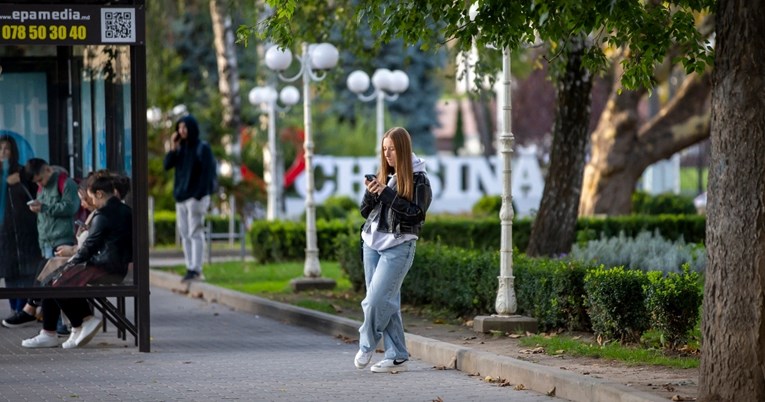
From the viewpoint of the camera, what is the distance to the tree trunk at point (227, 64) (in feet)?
104

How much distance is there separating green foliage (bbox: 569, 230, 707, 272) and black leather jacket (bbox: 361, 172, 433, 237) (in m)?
3.96

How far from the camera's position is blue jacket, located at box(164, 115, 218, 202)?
58.1ft

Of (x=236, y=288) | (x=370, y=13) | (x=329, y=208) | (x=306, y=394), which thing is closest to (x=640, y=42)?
(x=370, y=13)

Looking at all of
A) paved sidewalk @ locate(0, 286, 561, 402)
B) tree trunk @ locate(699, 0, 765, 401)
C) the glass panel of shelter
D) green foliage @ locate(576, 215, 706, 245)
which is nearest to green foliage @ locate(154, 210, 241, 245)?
green foliage @ locate(576, 215, 706, 245)

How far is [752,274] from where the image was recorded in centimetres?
768

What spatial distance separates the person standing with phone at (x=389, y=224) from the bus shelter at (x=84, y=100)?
2.21 meters

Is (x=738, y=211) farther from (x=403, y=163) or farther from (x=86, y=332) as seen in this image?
(x=86, y=332)

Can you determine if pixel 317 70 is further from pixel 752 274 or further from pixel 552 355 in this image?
pixel 752 274

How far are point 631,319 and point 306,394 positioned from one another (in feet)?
9.13

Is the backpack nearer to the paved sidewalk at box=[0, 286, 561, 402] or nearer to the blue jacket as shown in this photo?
the paved sidewalk at box=[0, 286, 561, 402]

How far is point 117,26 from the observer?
11.5m

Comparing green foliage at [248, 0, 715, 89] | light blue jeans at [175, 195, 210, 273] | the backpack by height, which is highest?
green foliage at [248, 0, 715, 89]

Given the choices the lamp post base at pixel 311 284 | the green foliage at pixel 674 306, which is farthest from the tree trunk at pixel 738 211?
the lamp post base at pixel 311 284

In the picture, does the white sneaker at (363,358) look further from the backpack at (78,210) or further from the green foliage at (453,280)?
the backpack at (78,210)
